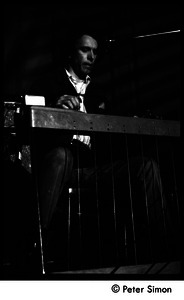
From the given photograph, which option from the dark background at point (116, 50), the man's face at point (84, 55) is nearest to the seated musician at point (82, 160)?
the man's face at point (84, 55)

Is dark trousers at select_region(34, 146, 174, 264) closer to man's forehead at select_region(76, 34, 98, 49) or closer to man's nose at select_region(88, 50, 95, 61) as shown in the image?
Result: man's nose at select_region(88, 50, 95, 61)

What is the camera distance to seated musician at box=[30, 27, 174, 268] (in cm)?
263

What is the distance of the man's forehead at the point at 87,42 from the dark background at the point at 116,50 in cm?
127

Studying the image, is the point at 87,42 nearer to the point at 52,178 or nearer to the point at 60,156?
the point at 60,156

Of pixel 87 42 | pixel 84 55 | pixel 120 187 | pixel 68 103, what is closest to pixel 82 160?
pixel 120 187

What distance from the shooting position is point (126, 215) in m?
3.29

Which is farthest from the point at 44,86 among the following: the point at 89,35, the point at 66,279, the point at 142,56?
the point at 142,56

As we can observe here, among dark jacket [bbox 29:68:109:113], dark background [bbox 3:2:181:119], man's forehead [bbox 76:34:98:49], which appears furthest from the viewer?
dark background [bbox 3:2:181:119]

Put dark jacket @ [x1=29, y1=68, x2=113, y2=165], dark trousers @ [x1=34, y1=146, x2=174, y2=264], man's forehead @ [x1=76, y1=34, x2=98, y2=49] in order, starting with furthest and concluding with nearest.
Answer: man's forehead @ [x1=76, y1=34, x2=98, y2=49] < dark jacket @ [x1=29, y1=68, x2=113, y2=165] < dark trousers @ [x1=34, y1=146, x2=174, y2=264]

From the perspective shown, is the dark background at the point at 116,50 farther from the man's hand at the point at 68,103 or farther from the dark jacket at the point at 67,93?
the man's hand at the point at 68,103

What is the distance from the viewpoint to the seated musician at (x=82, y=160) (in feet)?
8.62

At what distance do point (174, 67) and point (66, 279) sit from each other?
13.0 ft

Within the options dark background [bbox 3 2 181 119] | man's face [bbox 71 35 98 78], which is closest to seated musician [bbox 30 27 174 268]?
man's face [bbox 71 35 98 78]
